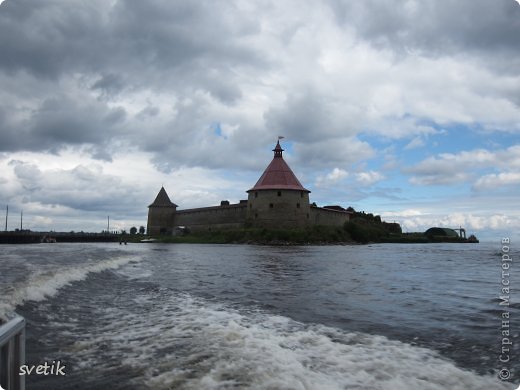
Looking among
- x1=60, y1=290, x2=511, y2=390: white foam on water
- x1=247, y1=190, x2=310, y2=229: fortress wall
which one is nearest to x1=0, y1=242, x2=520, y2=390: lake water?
x1=60, y1=290, x2=511, y2=390: white foam on water

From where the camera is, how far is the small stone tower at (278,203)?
48781 mm

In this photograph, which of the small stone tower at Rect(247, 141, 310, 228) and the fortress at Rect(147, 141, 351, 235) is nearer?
the small stone tower at Rect(247, 141, 310, 228)

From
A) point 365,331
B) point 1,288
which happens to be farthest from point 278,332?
point 1,288

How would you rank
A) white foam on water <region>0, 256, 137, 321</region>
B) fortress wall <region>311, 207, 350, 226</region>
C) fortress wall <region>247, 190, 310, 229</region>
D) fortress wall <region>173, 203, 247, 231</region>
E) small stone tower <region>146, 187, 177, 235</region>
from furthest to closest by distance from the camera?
1. small stone tower <region>146, 187, 177, 235</region>
2. fortress wall <region>311, 207, 350, 226</region>
3. fortress wall <region>173, 203, 247, 231</region>
4. fortress wall <region>247, 190, 310, 229</region>
5. white foam on water <region>0, 256, 137, 321</region>

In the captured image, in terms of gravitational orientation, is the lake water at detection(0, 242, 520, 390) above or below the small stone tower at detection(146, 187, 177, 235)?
below

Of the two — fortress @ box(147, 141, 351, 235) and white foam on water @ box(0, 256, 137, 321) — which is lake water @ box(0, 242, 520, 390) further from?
fortress @ box(147, 141, 351, 235)

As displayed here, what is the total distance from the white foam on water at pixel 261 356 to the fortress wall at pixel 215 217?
45563mm

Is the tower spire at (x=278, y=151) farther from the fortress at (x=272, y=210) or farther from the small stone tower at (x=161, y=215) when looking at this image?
the small stone tower at (x=161, y=215)

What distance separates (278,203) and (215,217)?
976 cm

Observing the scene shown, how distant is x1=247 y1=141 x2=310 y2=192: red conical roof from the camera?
49.6 m

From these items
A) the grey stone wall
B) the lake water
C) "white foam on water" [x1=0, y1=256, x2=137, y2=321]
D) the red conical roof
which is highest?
the red conical roof

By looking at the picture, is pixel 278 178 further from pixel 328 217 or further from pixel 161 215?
pixel 161 215

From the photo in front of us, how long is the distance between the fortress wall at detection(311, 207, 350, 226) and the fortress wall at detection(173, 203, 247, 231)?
8.95 meters

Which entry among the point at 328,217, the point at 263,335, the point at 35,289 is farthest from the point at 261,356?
the point at 328,217
